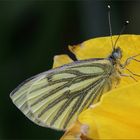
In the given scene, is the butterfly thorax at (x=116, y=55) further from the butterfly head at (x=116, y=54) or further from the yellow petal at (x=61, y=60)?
the yellow petal at (x=61, y=60)

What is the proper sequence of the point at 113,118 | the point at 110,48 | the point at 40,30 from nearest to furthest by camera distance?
the point at 113,118
the point at 110,48
the point at 40,30

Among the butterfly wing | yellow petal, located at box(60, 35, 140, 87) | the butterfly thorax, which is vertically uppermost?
yellow petal, located at box(60, 35, 140, 87)

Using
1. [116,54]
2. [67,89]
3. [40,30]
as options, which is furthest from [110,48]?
[40,30]

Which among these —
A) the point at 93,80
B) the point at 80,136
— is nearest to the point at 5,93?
Result: the point at 93,80

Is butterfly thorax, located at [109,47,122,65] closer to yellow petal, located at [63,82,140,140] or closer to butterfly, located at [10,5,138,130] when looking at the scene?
butterfly, located at [10,5,138,130]

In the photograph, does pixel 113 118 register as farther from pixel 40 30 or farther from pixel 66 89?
pixel 40 30

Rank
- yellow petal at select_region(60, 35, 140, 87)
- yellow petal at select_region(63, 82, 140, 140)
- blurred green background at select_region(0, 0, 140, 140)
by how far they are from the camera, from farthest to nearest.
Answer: blurred green background at select_region(0, 0, 140, 140)
yellow petal at select_region(60, 35, 140, 87)
yellow petal at select_region(63, 82, 140, 140)

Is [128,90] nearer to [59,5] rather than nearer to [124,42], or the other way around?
[124,42]

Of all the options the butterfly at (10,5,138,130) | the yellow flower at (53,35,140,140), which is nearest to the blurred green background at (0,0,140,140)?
the butterfly at (10,5,138,130)
